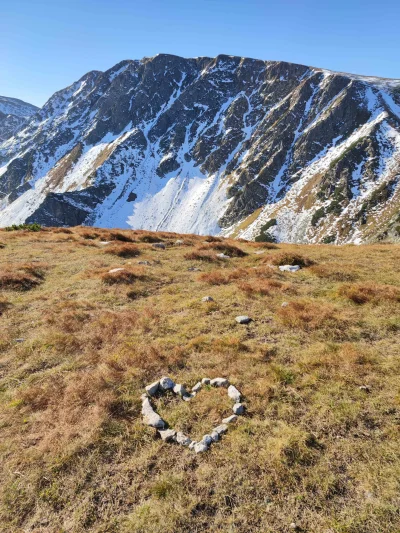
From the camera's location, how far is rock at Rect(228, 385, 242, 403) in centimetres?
849

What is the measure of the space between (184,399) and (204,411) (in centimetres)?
76

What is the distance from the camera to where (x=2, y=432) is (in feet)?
25.6

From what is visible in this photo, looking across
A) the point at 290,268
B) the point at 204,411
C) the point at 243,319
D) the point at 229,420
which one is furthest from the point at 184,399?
the point at 290,268

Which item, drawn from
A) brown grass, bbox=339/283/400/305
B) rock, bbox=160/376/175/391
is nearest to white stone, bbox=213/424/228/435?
rock, bbox=160/376/175/391

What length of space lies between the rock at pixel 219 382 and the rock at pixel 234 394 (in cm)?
29

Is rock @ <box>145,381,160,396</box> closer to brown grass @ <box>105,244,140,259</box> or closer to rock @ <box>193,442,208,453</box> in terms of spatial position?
rock @ <box>193,442,208,453</box>

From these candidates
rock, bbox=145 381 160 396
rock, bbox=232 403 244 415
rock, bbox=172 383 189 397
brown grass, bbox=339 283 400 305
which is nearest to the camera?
rock, bbox=232 403 244 415

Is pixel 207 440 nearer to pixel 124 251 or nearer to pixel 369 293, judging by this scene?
pixel 369 293

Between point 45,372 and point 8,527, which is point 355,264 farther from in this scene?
point 8,527

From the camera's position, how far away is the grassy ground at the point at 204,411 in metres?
5.85

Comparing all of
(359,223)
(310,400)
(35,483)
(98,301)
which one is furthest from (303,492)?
(359,223)

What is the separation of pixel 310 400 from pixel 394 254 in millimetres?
21751

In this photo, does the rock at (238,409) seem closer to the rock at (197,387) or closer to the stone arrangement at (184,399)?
the stone arrangement at (184,399)

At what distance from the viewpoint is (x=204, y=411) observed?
27.0 ft
